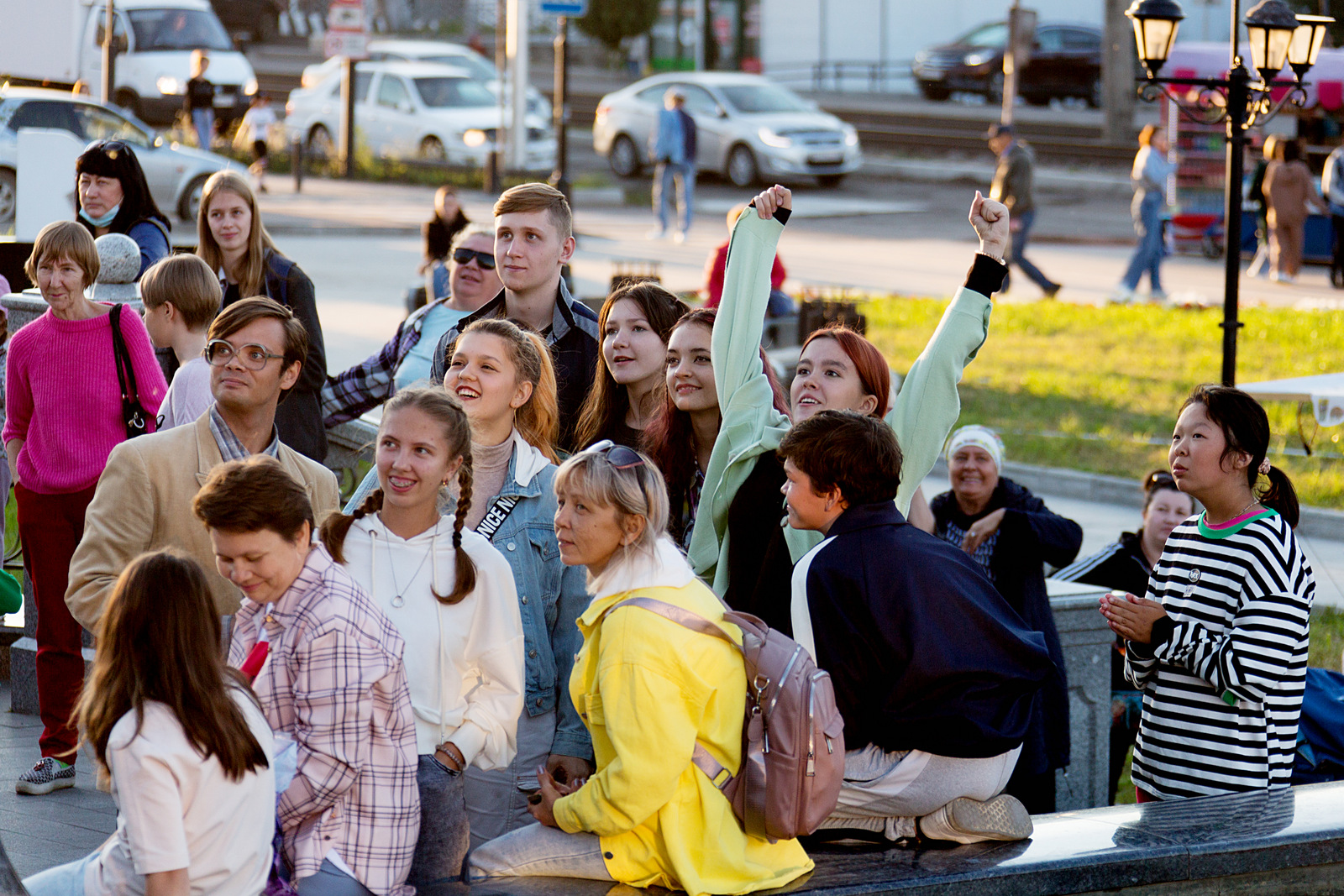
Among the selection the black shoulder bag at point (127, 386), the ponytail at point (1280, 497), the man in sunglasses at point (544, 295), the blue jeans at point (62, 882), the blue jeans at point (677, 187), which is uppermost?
the blue jeans at point (677, 187)

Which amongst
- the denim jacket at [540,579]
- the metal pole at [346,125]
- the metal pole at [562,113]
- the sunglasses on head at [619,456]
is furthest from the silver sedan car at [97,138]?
the sunglasses on head at [619,456]

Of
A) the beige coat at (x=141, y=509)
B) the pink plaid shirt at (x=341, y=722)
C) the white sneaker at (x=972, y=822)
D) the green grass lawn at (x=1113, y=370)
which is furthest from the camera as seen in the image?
the green grass lawn at (x=1113, y=370)

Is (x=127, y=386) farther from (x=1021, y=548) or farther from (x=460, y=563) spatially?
(x=1021, y=548)

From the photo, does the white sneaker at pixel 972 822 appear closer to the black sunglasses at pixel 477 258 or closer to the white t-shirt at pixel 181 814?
the white t-shirt at pixel 181 814

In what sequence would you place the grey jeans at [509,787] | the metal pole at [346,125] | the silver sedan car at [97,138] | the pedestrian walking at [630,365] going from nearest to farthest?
the grey jeans at [509,787] → the pedestrian walking at [630,365] → the silver sedan car at [97,138] → the metal pole at [346,125]

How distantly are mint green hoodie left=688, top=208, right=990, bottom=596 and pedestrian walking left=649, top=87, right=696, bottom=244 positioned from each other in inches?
760

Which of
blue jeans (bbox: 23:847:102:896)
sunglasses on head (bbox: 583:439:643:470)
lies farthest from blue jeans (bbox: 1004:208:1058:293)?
blue jeans (bbox: 23:847:102:896)

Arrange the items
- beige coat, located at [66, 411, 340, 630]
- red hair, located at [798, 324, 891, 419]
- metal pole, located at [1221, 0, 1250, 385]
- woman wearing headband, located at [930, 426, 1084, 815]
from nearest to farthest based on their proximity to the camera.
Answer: beige coat, located at [66, 411, 340, 630], red hair, located at [798, 324, 891, 419], woman wearing headband, located at [930, 426, 1084, 815], metal pole, located at [1221, 0, 1250, 385]

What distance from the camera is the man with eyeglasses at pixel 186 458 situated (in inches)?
177

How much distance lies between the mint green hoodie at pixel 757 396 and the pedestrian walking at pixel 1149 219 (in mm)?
15462

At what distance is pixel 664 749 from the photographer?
362cm

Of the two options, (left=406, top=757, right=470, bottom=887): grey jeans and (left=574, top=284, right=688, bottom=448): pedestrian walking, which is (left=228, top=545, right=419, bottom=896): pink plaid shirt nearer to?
(left=406, top=757, right=470, bottom=887): grey jeans

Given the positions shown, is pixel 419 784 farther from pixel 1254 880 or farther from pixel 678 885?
pixel 1254 880

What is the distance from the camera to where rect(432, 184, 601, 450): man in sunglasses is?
5559 mm
